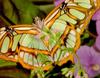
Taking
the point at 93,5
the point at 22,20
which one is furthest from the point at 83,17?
the point at 22,20

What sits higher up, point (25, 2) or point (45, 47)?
point (25, 2)

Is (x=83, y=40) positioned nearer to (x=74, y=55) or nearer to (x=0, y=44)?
(x=74, y=55)

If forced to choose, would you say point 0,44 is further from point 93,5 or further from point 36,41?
point 93,5

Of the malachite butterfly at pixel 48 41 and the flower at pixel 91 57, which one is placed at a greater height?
the malachite butterfly at pixel 48 41

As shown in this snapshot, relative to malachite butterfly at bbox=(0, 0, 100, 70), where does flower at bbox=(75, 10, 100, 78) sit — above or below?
below

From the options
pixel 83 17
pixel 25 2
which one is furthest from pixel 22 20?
pixel 83 17

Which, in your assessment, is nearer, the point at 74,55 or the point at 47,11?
the point at 74,55
